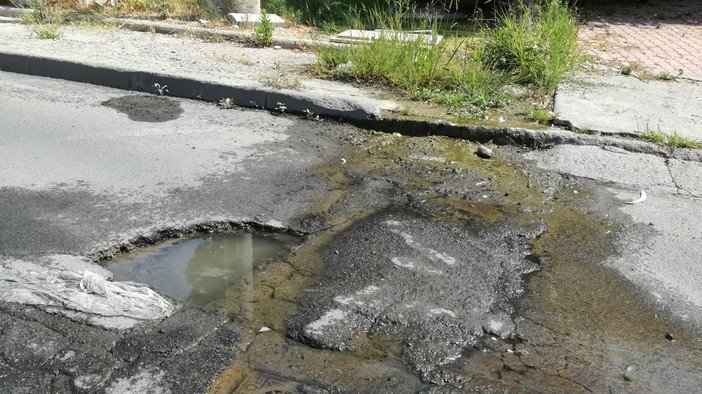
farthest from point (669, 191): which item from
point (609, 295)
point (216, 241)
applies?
point (216, 241)

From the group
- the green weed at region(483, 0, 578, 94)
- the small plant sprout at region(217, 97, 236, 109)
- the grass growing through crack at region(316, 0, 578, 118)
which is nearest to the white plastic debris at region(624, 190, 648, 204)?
the grass growing through crack at region(316, 0, 578, 118)

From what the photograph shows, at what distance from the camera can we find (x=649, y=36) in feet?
31.2

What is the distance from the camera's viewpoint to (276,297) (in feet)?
12.5

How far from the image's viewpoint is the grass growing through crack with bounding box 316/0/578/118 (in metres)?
6.88

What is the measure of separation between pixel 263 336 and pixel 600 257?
1.96 metres

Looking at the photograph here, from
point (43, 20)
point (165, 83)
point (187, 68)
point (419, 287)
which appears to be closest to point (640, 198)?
point (419, 287)

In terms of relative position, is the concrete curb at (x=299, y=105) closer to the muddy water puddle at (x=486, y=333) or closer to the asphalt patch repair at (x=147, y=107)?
the asphalt patch repair at (x=147, y=107)

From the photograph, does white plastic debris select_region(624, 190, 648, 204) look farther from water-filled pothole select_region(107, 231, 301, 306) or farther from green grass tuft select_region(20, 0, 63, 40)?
green grass tuft select_region(20, 0, 63, 40)

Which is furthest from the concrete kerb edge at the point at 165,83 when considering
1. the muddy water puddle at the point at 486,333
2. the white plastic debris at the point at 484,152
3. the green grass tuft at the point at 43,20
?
the muddy water puddle at the point at 486,333

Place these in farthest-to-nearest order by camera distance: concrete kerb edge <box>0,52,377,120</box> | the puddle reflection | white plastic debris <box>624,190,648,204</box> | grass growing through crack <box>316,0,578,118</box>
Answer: grass growing through crack <box>316,0,578,118</box> → concrete kerb edge <box>0,52,377,120</box> → white plastic debris <box>624,190,648,204</box> → the puddle reflection

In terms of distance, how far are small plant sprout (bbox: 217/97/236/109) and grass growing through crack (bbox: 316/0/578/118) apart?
0.97m

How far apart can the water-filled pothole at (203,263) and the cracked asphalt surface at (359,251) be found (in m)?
0.10

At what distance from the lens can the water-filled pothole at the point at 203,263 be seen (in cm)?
393

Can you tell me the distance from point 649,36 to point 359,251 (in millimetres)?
6644
